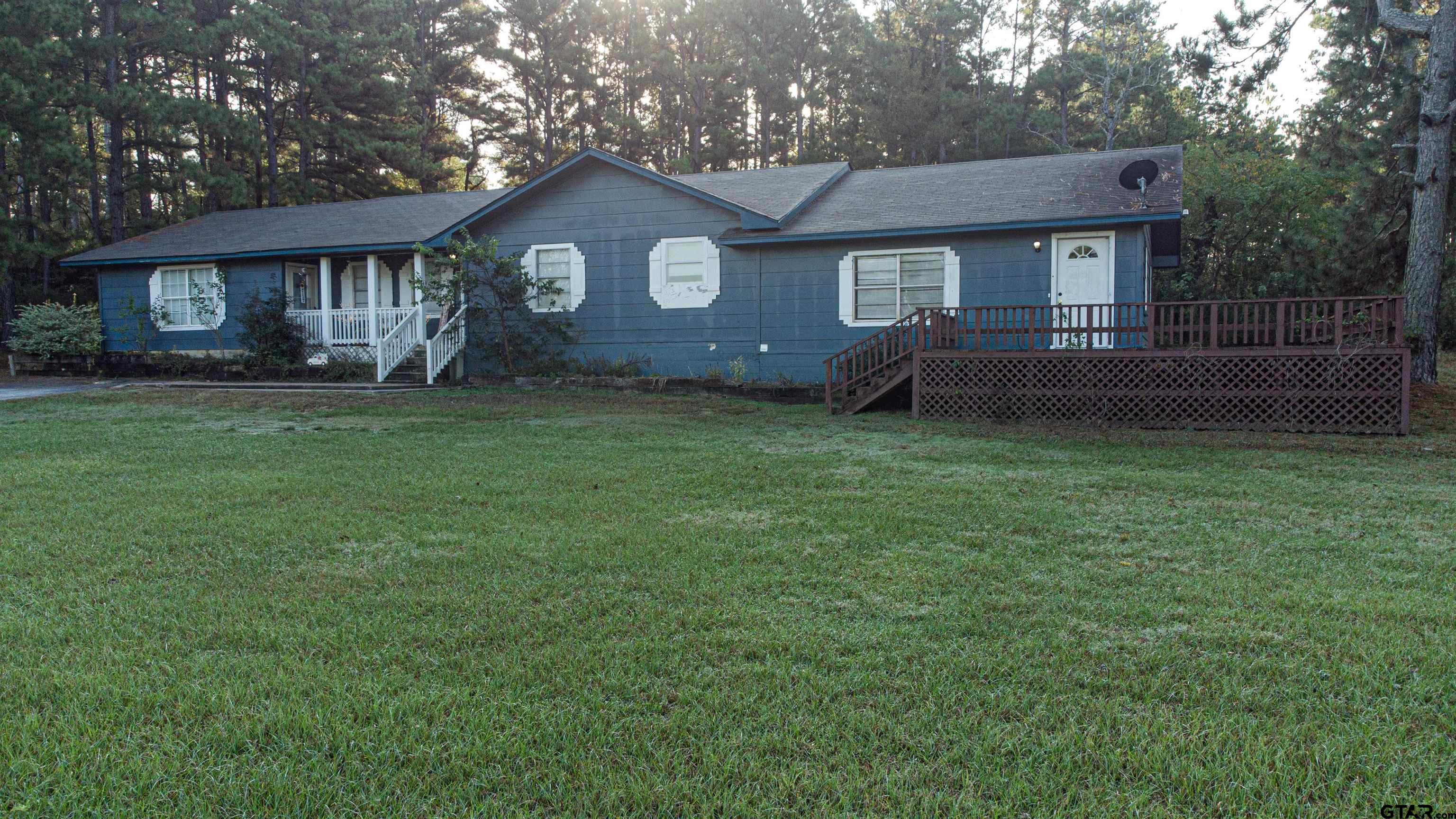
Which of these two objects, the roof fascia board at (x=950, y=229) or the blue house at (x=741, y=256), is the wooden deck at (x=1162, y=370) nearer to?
the blue house at (x=741, y=256)

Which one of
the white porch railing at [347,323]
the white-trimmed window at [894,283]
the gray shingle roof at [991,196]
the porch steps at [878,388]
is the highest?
the gray shingle roof at [991,196]

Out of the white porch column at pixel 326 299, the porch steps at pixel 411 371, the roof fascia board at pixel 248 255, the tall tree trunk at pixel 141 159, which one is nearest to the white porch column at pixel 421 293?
the porch steps at pixel 411 371

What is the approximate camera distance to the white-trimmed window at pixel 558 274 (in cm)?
1667

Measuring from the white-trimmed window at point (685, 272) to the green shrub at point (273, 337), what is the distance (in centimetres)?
759

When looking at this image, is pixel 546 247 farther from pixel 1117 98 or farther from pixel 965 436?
pixel 1117 98

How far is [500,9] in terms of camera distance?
3403 centimetres

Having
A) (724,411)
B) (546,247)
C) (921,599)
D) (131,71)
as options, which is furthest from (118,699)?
(131,71)

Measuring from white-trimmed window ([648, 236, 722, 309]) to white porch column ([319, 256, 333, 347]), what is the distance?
22.5 feet

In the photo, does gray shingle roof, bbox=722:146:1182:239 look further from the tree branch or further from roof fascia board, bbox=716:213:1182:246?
the tree branch

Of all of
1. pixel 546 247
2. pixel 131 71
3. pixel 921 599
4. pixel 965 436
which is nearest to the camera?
pixel 921 599

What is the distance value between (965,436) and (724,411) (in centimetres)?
373

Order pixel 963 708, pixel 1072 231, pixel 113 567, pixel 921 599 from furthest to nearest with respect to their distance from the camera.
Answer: pixel 1072 231, pixel 113 567, pixel 921 599, pixel 963 708

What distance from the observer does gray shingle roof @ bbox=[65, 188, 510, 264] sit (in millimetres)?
18703

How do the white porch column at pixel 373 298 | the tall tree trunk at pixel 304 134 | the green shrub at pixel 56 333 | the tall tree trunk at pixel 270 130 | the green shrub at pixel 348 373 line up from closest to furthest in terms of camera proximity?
the green shrub at pixel 348 373 < the white porch column at pixel 373 298 < the green shrub at pixel 56 333 < the tall tree trunk at pixel 270 130 < the tall tree trunk at pixel 304 134
